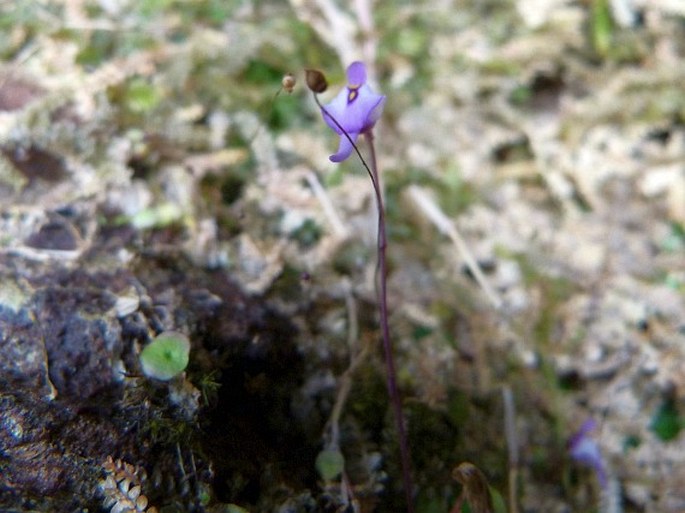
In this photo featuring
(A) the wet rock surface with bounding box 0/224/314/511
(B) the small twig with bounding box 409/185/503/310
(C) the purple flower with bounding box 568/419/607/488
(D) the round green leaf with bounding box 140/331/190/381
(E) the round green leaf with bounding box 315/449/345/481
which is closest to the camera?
(A) the wet rock surface with bounding box 0/224/314/511

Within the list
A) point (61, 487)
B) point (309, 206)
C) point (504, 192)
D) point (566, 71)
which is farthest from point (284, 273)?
point (566, 71)

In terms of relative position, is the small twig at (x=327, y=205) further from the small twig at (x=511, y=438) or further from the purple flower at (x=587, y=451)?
the purple flower at (x=587, y=451)

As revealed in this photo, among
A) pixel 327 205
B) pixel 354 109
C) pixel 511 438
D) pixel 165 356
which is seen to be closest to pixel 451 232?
pixel 327 205

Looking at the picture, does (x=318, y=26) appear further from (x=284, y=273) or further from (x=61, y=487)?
(x=61, y=487)

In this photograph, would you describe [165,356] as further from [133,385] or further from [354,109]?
[354,109]

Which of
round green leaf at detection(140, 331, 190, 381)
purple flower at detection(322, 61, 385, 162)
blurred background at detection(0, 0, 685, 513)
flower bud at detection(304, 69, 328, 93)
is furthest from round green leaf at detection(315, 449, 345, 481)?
flower bud at detection(304, 69, 328, 93)

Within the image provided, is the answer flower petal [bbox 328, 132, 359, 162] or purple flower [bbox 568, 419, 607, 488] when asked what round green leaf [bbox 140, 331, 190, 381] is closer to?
flower petal [bbox 328, 132, 359, 162]
